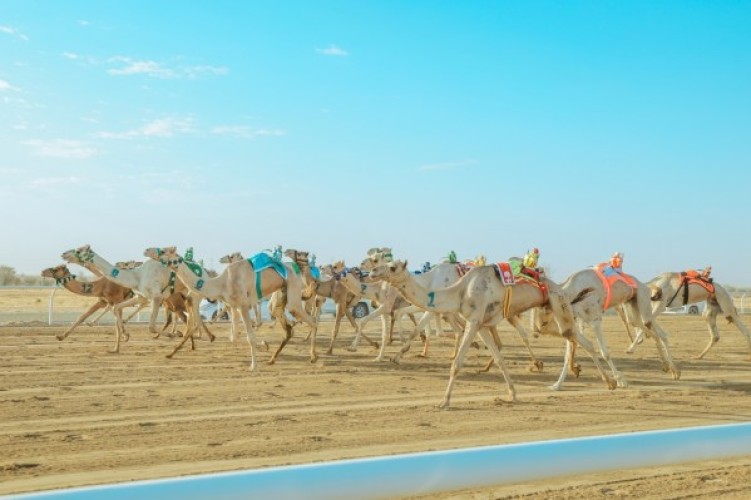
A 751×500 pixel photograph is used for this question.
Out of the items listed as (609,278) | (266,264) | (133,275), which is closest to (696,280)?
(609,278)

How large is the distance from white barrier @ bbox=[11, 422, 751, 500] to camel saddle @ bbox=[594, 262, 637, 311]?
1205 centimetres

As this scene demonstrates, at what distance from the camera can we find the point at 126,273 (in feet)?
63.0

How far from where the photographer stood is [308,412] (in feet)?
32.4

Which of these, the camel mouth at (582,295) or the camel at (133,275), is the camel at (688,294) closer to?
the camel mouth at (582,295)

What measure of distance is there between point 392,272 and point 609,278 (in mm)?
5814

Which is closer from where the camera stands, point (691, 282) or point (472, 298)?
point (472, 298)

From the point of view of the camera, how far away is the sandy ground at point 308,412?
6590 mm

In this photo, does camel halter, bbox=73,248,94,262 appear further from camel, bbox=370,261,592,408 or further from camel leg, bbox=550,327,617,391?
camel leg, bbox=550,327,617,391

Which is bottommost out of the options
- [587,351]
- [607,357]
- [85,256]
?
[607,357]

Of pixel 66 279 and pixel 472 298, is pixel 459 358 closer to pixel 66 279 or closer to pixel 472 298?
pixel 472 298

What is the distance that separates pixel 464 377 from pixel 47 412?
7224mm

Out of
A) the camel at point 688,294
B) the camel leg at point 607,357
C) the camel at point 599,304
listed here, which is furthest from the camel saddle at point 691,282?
the camel leg at point 607,357

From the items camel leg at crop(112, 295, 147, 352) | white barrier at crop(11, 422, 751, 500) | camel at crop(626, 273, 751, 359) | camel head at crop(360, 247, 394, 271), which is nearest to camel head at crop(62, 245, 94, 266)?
camel leg at crop(112, 295, 147, 352)

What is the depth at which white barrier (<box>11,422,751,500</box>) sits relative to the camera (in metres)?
1.83
